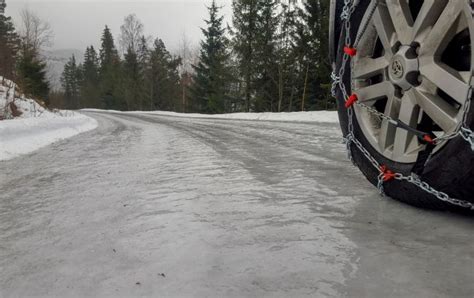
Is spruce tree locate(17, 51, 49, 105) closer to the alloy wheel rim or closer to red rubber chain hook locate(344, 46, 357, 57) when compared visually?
red rubber chain hook locate(344, 46, 357, 57)

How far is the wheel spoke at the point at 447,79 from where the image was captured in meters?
1.77

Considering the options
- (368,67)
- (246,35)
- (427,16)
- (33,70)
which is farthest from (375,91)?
(33,70)

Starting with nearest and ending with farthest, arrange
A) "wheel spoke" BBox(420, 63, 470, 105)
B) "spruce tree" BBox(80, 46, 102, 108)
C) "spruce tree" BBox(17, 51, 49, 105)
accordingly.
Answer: "wheel spoke" BBox(420, 63, 470, 105)
"spruce tree" BBox(17, 51, 49, 105)
"spruce tree" BBox(80, 46, 102, 108)

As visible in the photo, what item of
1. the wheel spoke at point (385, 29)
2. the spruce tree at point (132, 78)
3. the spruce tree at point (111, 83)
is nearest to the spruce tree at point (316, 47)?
the wheel spoke at point (385, 29)

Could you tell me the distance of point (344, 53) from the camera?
2.68 m

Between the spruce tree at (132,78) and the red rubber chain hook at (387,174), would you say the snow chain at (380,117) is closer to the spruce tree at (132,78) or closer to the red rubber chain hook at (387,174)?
the red rubber chain hook at (387,174)

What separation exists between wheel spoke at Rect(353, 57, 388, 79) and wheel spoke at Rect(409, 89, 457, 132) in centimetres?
38

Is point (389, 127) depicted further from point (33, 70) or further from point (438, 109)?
point (33, 70)

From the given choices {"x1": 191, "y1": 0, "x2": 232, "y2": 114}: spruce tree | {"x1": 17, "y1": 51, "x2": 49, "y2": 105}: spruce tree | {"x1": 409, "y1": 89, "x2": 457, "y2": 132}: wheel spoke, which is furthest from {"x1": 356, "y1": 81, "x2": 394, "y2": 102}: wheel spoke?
{"x1": 17, "y1": 51, "x2": 49, "y2": 105}: spruce tree

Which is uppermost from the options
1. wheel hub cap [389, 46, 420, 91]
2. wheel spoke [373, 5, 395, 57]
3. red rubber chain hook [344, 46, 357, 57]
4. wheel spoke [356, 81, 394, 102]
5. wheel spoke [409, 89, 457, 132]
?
wheel spoke [373, 5, 395, 57]

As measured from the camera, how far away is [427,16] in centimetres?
197

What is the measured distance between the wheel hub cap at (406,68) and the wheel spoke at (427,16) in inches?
3.6

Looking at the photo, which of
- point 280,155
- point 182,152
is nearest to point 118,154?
point 182,152

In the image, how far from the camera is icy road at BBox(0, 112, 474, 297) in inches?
55.8
